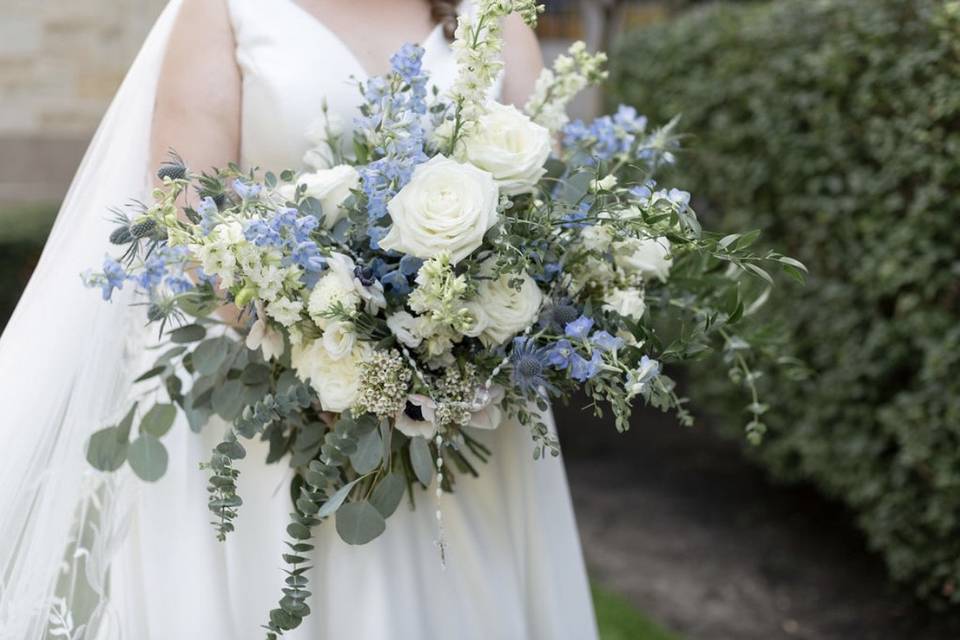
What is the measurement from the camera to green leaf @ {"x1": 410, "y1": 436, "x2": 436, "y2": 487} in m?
1.63

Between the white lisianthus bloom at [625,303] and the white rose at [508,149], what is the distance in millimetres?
248

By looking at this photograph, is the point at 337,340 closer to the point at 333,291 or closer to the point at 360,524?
the point at 333,291

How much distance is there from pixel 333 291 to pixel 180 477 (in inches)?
26.8

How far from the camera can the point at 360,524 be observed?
1.67 meters

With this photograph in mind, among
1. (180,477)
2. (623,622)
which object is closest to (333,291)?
(180,477)

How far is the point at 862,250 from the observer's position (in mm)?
3557

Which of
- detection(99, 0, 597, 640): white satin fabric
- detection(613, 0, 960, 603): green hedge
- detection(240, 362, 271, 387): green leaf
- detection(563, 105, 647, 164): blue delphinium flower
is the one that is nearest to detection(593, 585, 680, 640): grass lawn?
detection(613, 0, 960, 603): green hedge

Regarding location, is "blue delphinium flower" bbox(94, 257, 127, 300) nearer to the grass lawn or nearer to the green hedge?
the green hedge

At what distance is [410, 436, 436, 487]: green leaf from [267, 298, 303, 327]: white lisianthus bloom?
0.29 m

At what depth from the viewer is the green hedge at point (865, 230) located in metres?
3.12

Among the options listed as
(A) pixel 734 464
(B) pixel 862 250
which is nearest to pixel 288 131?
(B) pixel 862 250

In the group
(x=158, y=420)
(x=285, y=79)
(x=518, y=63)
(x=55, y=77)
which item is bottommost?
(x=158, y=420)

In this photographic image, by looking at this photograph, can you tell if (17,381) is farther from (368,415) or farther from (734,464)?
(734,464)

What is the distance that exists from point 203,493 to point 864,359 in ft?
8.18
